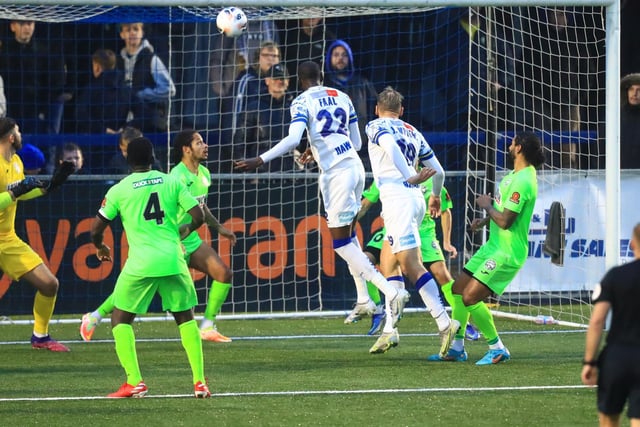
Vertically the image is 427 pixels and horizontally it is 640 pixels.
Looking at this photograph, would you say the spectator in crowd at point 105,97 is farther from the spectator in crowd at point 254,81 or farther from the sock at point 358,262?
the sock at point 358,262

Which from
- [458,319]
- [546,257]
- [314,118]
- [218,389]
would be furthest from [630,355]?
[546,257]

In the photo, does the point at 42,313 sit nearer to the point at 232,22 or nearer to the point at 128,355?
the point at 232,22

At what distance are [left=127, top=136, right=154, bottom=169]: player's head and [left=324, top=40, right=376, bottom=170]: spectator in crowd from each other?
287 inches

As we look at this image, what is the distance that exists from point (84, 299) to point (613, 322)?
995 centimetres

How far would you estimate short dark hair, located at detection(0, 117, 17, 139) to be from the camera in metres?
11.9

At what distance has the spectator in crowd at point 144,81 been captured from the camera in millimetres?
16438

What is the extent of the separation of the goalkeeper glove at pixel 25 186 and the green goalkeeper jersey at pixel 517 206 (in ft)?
12.5

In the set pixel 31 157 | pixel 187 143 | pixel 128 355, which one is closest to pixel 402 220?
pixel 187 143

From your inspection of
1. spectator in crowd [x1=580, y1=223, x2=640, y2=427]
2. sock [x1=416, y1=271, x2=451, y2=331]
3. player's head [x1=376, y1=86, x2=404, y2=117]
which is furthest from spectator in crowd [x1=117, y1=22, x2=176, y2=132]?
spectator in crowd [x1=580, y1=223, x2=640, y2=427]

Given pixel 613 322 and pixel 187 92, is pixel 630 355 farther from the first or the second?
pixel 187 92

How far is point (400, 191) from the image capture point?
1121cm

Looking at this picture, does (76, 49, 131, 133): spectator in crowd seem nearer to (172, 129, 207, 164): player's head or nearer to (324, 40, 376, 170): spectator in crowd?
(324, 40, 376, 170): spectator in crowd

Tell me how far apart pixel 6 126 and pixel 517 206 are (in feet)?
15.4

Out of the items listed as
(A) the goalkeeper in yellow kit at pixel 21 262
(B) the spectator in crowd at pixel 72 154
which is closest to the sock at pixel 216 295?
(A) the goalkeeper in yellow kit at pixel 21 262
